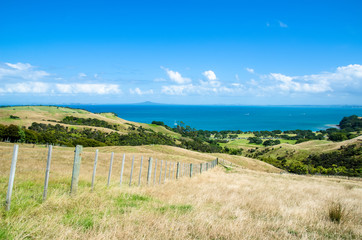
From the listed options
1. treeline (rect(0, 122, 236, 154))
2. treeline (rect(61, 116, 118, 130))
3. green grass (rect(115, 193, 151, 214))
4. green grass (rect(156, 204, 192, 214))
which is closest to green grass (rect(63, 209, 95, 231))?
green grass (rect(115, 193, 151, 214))

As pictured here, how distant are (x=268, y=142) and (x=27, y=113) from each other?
535 ft

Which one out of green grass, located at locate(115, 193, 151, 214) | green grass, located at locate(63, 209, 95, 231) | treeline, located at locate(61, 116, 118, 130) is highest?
green grass, located at locate(63, 209, 95, 231)

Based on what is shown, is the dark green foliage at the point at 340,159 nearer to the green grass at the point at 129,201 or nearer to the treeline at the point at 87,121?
the green grass at the point at 129,201

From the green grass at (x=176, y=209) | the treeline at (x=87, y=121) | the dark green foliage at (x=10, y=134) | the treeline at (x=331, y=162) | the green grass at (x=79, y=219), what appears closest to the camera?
the green grass at (x=79, y=219)

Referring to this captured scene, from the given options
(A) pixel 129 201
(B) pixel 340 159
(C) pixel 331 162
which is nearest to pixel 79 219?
(A) pixel 129 201

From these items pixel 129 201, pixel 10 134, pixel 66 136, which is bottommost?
A: pixel 66 136

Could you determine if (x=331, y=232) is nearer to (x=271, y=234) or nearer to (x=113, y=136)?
(x=271, y=234)

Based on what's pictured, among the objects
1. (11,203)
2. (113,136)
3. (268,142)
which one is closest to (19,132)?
(113,136)

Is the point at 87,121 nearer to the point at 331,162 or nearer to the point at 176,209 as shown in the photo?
the point at 331,162

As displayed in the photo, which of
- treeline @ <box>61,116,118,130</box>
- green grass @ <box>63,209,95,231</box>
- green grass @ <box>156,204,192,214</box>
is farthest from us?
treeline @ <box>61,116,118,130</box>

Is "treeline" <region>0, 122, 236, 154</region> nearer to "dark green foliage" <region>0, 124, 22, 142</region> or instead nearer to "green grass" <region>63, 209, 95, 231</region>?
"dark green foliage" <region>0, 124, 22, 142</region>

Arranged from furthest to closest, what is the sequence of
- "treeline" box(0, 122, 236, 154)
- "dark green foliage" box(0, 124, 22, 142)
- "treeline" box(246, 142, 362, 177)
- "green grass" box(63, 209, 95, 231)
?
"treeline" box(246, 142, 362, 177) < "treeline" box(0, 122, 236, 154) < "dark green foliage" box(0, 124, 22, 142) < "green grass" box(63, 209, 95, 231)

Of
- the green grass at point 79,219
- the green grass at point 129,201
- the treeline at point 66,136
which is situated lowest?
the treeline at point 66,136

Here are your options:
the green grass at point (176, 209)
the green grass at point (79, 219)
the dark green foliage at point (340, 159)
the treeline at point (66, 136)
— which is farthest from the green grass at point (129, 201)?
the dark green foliage at point (340, 159)
